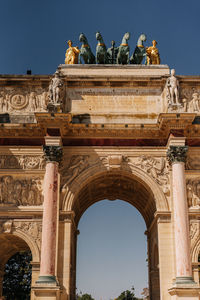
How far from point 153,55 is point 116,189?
24.4 ft

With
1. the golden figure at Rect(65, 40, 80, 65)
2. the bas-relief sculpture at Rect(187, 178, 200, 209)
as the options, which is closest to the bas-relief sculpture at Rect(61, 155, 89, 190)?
the bas-relief sculpture at Rect(187, 178, 200, 209)

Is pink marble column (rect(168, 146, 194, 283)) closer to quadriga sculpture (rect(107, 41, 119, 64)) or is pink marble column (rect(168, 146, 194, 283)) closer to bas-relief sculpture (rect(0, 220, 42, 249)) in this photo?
bas-relief sculpture (rect(0, 220, 42, 249))

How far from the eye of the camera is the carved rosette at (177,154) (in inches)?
736

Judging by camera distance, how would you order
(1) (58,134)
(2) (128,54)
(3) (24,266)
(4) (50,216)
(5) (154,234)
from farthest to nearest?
1. (3) (24,266)
2. (2) (128,54)
3. (5) (154,234)
4. (1) (58,134)
5. (4) (50,216)

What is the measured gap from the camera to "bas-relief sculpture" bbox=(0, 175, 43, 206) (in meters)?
19.2

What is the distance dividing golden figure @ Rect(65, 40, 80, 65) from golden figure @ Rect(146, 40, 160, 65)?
150 inches

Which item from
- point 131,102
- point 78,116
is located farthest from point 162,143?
point 78,116

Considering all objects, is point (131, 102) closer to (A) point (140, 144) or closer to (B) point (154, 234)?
(A) point (140, 144)

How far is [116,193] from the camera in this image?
23.5 metres

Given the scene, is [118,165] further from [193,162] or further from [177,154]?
[193,162]

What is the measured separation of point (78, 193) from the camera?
64.5ft

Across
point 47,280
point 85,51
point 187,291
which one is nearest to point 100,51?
point 85,51

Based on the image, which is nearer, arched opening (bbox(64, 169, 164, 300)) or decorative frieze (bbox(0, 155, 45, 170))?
arched opening (bbox(64, 169, 164, 300))

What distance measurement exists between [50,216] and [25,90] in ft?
22.3
